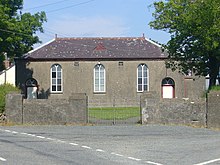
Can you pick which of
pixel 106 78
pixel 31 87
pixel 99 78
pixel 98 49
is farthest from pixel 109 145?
pixel 31 87

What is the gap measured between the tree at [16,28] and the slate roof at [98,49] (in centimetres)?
175

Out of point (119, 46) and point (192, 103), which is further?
point (119, 46)

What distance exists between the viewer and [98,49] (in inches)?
2148

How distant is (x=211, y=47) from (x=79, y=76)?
20.3 metres

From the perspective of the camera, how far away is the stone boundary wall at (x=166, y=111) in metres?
26.4

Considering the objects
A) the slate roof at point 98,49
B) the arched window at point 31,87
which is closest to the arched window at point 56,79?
the slate roof at point 98,49

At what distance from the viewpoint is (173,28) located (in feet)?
138

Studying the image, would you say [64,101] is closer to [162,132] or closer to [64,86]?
[162,132]

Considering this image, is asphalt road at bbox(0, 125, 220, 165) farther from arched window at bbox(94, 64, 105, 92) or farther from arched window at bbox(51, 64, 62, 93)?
arched window at bbox(51, 64, 62, 93)

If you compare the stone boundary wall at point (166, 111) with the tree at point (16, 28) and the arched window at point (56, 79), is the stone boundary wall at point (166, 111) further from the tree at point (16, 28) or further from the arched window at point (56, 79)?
the arched window at point (56, 79)

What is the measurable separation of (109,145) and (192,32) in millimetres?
22640

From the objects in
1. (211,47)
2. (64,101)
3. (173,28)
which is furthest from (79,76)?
(64,101)

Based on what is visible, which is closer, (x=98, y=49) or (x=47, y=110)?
(x=47, y=110)

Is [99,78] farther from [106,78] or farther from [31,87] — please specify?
[31,87]
